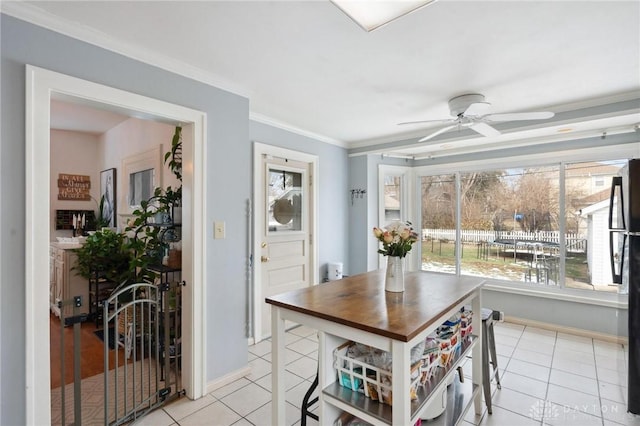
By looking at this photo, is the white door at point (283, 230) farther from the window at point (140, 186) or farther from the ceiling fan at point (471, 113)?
the ceiling fan at point (471, 113)

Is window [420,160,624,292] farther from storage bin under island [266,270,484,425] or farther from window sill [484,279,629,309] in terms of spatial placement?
storage bin under island [266,270,484,425]

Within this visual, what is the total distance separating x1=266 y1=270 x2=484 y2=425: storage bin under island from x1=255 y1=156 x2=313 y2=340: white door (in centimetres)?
168

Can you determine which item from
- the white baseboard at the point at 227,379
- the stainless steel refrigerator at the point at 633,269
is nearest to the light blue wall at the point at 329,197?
the white baseboard at the point at 227,379

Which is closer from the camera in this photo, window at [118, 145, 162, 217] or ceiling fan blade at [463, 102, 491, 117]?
Result: ceiling fan blade at [463, 102, 491, 117]

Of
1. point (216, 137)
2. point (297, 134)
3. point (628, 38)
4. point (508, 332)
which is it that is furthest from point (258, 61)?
point (508, 332)

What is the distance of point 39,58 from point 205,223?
52.0 inches

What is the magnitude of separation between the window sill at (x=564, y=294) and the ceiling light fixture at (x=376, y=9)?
127 inches

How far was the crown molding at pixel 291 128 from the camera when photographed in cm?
341

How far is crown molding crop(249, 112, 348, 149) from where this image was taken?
11.2 ft

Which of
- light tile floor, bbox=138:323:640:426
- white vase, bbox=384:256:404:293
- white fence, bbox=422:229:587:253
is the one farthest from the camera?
white fence, bbox=422:229:587:253

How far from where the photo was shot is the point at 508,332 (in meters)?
3.72

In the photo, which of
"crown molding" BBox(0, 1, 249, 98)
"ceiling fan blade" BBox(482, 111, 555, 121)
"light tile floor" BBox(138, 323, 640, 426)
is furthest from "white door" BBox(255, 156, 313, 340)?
"ceiling fan blade" BBox(482, 111, 555, 121)

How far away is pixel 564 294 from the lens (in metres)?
3.77

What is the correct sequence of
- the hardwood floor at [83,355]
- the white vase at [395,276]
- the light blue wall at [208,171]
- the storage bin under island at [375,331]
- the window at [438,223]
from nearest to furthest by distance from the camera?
the storage bin under island at [375,331] < the light blue wall at [208,171] < the white vase at [395,276] < the hardwood floor at [83,355] < the window at [438,223]
